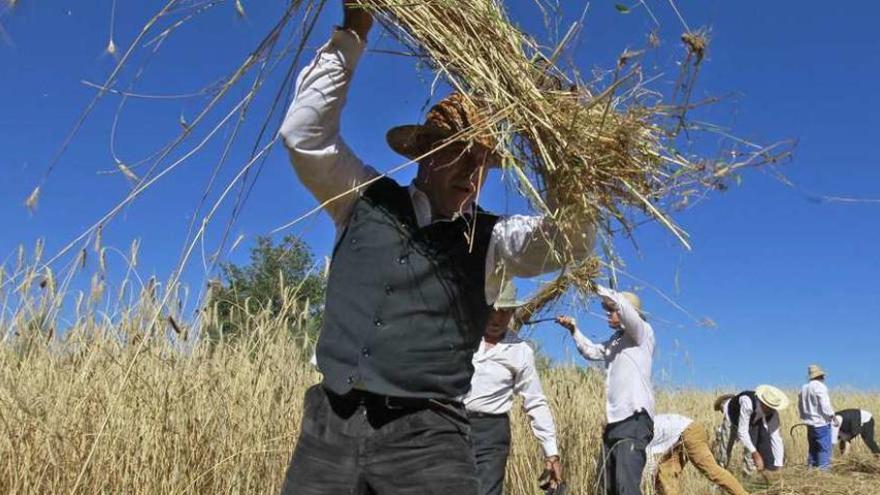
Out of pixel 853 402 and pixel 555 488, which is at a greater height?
pixel 853 402

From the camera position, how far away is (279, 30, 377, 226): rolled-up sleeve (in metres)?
1.95

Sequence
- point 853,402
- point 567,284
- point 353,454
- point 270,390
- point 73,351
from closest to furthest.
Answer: point 353,454 → point 567,284 → point 73,351 → point 270,390 → point 853,402

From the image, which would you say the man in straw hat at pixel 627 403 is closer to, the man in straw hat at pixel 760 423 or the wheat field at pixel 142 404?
the wheat field at pixel 142 404

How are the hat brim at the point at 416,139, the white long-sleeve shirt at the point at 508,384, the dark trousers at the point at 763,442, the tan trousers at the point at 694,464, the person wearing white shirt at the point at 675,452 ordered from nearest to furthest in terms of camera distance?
the hat brim at the point at 416,139 → the white long-sleeve shirt at the point at 508,384 → the tan trousers at the point at 694,464 → the person wearing white shirt at the point at 675,452 → the dark trousers at the point at 763,442

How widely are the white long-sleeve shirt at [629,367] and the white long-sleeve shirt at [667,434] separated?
40.6 inches

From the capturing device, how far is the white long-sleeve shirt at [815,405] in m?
9.29

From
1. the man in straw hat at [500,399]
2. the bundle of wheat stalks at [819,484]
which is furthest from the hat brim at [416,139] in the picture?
the bundle of wheat stalks at [819,484]

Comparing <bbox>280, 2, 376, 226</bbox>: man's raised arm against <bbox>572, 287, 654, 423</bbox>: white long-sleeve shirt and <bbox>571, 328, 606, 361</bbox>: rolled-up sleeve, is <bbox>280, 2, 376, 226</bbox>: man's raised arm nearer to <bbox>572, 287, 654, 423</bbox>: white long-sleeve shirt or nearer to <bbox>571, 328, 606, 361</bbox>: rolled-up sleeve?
<bbox>572, 287, 654, 423</bbox>: white long-sleeve shirt

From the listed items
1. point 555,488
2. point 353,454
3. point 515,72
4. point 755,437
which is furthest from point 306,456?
point 755,437

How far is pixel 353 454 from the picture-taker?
1.88 m

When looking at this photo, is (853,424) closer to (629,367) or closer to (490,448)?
(629,367)

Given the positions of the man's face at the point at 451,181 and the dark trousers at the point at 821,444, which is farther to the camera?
the dark trousers at the point at 821,444

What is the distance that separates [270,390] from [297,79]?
6.86ft

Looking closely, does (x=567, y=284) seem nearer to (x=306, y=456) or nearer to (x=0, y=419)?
(x=306, y=456)
